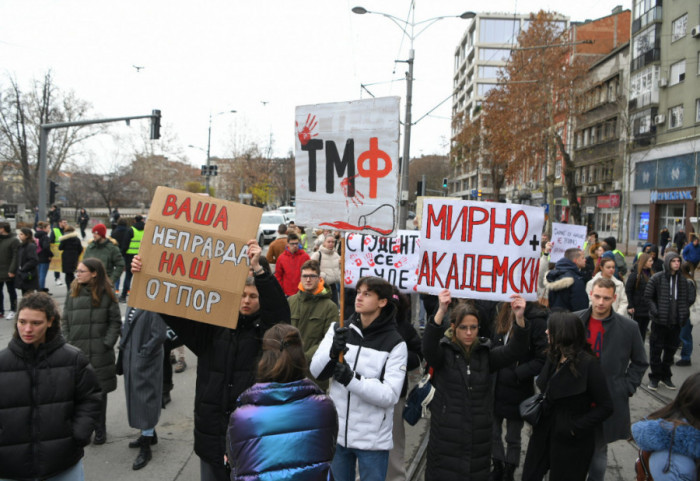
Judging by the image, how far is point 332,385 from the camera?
134 inches

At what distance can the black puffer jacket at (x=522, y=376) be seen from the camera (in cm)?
412

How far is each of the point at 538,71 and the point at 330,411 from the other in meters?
29.5

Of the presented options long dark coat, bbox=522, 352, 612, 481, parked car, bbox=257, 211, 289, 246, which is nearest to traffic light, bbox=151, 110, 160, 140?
parked car, bbox=257, 211, 289, 246

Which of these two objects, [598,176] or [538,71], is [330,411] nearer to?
[538,71]

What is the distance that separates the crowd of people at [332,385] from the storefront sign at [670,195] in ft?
99.2

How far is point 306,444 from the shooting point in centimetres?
218

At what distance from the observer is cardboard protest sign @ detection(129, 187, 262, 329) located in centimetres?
344

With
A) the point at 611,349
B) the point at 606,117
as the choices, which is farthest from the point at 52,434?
the point at 606,117

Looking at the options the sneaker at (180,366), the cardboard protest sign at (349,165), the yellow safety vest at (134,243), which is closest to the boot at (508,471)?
the cardboard protest sign at (349,165)

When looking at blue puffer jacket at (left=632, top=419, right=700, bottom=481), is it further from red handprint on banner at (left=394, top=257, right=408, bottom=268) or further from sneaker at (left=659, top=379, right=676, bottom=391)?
sneaker at (left=659, top=379, right=676, bottom=391)

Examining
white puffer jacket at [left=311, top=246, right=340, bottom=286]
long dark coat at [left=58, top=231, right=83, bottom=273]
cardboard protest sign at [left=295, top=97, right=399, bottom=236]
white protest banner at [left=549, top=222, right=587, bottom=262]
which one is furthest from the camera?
long dark coat at [left=58, top=231, right=83, bottom=273]

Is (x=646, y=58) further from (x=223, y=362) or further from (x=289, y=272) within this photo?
(x=223, y=362)

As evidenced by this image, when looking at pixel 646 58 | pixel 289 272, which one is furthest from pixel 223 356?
pixel 646 58

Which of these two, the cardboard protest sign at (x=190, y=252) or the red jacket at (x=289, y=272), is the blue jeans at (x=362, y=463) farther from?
the red jacket at (x=289, y=272)
